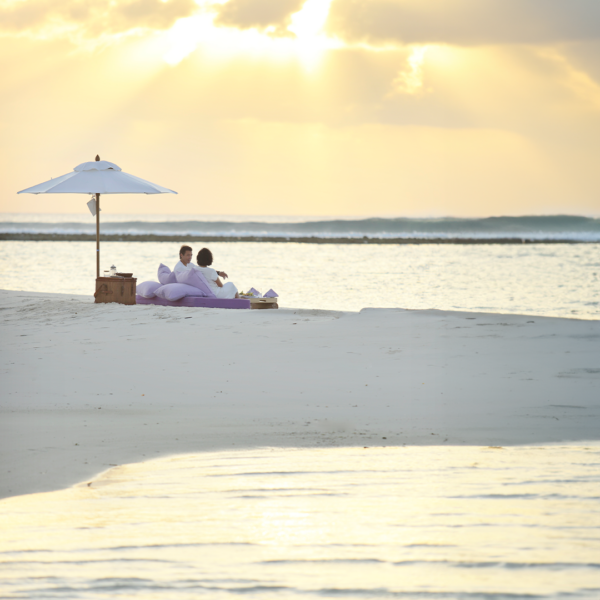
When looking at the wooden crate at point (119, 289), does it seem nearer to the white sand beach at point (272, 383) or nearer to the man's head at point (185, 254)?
the white sand beach at point (272, 383)

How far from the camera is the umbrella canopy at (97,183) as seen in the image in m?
12.0

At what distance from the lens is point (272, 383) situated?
651 cm

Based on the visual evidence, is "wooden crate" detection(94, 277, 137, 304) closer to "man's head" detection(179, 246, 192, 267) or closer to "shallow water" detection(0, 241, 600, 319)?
"man's head" detection(179, 246, 192, 267)

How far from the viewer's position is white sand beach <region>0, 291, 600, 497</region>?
459 cm

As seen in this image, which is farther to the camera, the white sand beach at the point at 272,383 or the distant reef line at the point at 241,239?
the distant reef line at the point at 241,239

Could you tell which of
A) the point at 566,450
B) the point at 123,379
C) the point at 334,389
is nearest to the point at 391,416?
the point at 334,389

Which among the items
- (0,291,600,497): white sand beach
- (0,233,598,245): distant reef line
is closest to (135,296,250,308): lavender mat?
(0,291,600,497): white sand beach

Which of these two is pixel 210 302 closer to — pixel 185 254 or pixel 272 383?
pixel 185 254

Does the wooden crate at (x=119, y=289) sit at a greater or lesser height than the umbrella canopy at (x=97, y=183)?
lesser

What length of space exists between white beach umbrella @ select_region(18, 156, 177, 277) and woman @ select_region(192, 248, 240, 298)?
176cm

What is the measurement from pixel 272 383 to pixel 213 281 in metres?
5.18

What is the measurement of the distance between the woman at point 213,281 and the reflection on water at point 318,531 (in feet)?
24.8

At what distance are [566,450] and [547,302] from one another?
13.6 metres

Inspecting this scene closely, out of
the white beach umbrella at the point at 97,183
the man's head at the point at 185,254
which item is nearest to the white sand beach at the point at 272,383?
the man's head at the point at 185,254
